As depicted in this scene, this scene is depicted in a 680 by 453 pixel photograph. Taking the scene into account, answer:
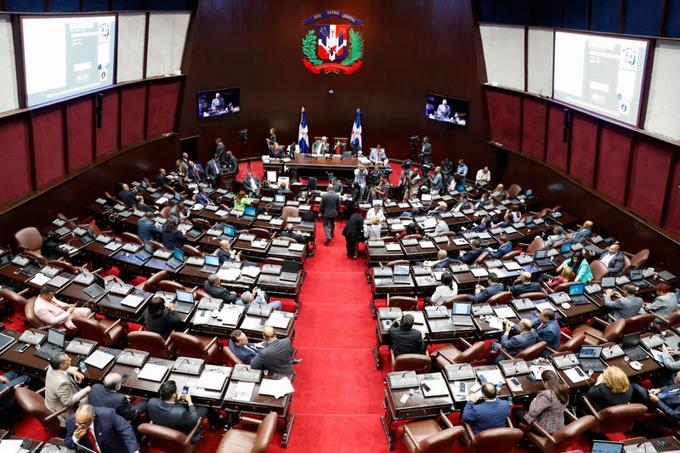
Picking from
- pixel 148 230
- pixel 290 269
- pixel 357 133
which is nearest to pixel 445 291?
pixel 290 269

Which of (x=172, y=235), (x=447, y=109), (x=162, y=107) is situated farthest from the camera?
(x=447, y=109)

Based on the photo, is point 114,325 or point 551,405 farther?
point 114,325

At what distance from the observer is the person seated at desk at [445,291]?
28.9 ft

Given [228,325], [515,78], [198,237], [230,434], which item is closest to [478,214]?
[515,78]

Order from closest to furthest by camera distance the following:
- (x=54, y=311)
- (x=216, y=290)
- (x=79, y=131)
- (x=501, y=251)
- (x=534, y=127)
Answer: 1. (x=54, y=311)
2. (x=216, y=290)
3. (x=501, y=251)
4. (x=79, y=131)
5. (x=534, y=127)

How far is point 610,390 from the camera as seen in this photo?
20.8ft

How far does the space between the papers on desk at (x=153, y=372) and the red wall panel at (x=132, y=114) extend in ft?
32.7

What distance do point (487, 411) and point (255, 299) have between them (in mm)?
4056

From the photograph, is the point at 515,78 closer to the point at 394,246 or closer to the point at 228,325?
the point at 394,246

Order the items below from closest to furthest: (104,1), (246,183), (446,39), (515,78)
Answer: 1. (104,1)
2. (246,183)
3. (515,78)
4. (446,39)

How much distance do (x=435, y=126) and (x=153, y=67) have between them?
378 inches

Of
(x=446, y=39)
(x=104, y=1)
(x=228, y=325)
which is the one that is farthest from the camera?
(x=446, y=39)

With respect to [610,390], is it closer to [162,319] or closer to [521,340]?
[521,340]

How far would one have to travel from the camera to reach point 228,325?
7.74 meters
